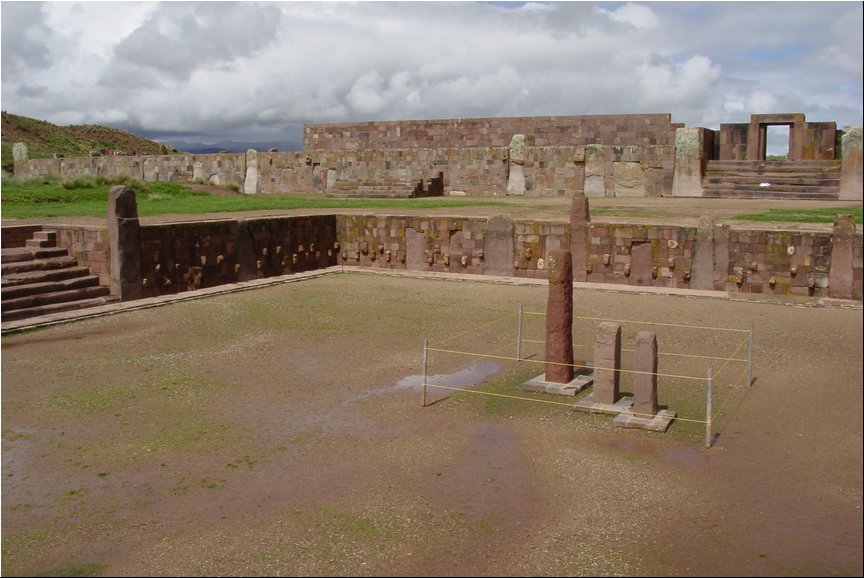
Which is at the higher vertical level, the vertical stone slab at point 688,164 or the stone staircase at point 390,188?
the vertical stone slab at point 688,164

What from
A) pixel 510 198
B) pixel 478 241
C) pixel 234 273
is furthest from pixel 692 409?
pixel 510 198

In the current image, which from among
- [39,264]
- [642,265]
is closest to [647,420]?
[642,265]

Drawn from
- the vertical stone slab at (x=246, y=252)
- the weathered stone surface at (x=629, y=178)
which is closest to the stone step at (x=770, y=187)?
the weathered stone surface at (x=629, y=178)

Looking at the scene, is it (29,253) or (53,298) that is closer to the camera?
(53,298)

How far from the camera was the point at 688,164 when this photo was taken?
80.1ft

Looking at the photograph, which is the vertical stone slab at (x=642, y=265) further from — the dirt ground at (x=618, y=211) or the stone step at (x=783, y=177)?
the stone step at (x=783, y=177)

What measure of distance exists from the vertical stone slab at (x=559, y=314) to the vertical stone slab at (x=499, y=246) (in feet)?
27.1

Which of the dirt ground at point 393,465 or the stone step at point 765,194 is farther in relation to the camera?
the stone step at point 765,194

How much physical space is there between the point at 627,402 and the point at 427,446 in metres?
2.48

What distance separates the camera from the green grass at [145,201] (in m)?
20.7

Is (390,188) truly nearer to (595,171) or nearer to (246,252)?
(595,171)

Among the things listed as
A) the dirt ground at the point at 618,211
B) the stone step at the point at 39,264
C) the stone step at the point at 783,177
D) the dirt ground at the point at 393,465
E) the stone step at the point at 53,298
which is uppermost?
the stone step at the point at 783,177

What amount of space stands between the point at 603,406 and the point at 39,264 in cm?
1068

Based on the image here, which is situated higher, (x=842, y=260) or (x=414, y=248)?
(x=842, y=260)
